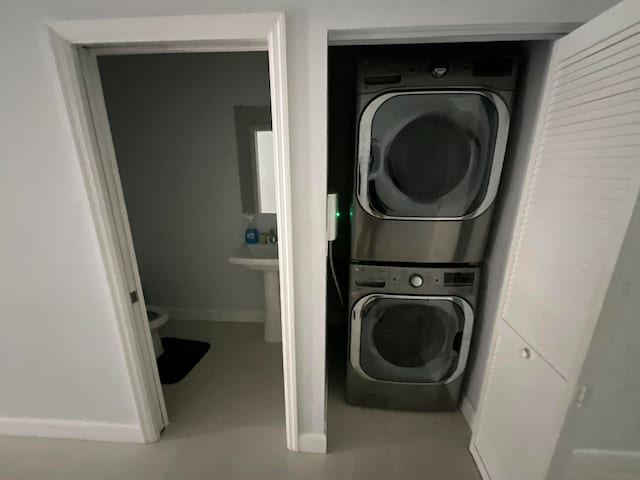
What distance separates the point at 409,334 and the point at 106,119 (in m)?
1.82

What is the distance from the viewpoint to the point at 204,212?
2.49 meters

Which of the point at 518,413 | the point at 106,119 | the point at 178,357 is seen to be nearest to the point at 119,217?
the point at 106,119

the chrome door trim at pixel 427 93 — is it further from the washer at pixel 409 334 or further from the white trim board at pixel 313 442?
the white trim board at pixel 313 442

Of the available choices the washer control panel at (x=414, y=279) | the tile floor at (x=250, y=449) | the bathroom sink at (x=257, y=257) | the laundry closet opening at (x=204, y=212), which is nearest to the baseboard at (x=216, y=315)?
the laundry closet opening at (x=204, y=212)

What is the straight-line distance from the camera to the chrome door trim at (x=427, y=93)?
1259 mm

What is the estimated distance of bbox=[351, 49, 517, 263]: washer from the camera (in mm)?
1235

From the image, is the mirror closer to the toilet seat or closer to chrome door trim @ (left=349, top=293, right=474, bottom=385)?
the toilet seat

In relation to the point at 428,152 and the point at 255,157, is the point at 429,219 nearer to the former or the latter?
the point at 428,152

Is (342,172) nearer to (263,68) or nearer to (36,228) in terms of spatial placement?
(263,68)

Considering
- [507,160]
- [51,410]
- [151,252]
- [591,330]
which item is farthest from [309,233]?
[151,252]

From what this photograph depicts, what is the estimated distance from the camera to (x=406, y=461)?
4.81 feet

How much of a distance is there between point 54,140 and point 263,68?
1.49 m

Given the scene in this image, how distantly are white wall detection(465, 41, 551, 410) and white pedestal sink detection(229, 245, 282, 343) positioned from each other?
1.37 metres

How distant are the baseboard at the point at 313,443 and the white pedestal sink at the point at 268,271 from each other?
0.97m
